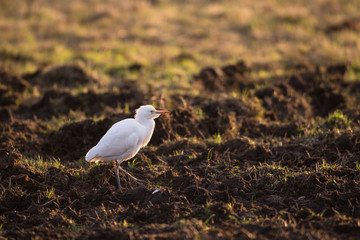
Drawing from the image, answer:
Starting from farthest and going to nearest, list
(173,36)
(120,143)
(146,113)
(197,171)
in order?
(173,36) → (197,171) → (146,113) → (120,143)

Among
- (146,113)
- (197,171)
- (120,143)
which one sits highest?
(146,113)

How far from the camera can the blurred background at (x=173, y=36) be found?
13070mm

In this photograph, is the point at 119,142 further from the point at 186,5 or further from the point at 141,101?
the point at 186,5

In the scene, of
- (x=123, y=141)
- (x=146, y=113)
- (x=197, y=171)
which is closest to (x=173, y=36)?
(x=146, y=113)

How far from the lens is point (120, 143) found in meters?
6.19

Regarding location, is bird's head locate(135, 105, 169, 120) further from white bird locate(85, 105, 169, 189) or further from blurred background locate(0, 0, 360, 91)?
blurred background locate(0, 0, 360, 91)

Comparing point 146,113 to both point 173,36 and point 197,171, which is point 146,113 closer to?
point 197,171

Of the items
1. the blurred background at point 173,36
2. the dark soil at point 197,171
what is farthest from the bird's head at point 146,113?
→ the blurred background at point 173,36

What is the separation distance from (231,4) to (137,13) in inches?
161

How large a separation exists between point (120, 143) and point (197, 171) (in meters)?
1.19

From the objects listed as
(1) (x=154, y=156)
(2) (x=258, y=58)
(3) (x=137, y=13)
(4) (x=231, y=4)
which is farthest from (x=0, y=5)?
(1) (x=154, y=156)

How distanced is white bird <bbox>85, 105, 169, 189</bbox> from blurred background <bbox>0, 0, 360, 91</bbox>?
476 cm

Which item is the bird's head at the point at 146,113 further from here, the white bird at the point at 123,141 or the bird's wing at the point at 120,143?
the bird's wing at the point at 120,143

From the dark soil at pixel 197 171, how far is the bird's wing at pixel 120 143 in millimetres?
448
